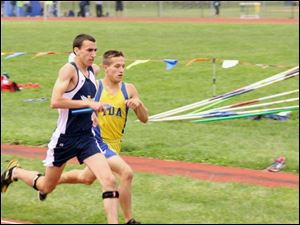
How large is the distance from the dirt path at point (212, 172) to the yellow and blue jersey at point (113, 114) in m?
8.52

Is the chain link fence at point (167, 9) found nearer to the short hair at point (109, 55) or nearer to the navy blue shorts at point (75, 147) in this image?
the navy blue shorts at point (75, 147)

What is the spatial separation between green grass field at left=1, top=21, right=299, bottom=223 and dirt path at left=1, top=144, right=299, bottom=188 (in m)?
0.35

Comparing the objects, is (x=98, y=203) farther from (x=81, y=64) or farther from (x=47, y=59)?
(x=47, y=59)

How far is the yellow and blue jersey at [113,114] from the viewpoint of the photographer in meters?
7.43

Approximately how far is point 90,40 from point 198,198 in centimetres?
859

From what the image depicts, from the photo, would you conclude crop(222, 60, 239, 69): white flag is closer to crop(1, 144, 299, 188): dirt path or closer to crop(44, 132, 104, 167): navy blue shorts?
crop(1, 144, 299, 188): dirt path

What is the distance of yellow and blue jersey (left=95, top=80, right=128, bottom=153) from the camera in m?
7.43

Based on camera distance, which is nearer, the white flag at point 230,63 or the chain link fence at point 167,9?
the white flag at point 230,63

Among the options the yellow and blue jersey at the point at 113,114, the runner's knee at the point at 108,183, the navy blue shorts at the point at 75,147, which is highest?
the yellow and blue jersey at the point at 113,114

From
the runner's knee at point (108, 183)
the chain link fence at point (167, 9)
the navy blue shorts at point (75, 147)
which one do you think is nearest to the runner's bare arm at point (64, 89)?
the navy blue shorts at point (75, 147)

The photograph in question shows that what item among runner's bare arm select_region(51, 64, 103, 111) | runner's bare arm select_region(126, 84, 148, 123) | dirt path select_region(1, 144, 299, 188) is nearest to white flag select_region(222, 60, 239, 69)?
dirt path select_region(1, 144, 299, 188)

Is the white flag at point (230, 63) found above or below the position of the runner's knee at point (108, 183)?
below

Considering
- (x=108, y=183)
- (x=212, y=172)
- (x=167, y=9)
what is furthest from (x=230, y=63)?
(x=167, y=9)

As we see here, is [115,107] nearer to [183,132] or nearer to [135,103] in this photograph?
[135,103]
